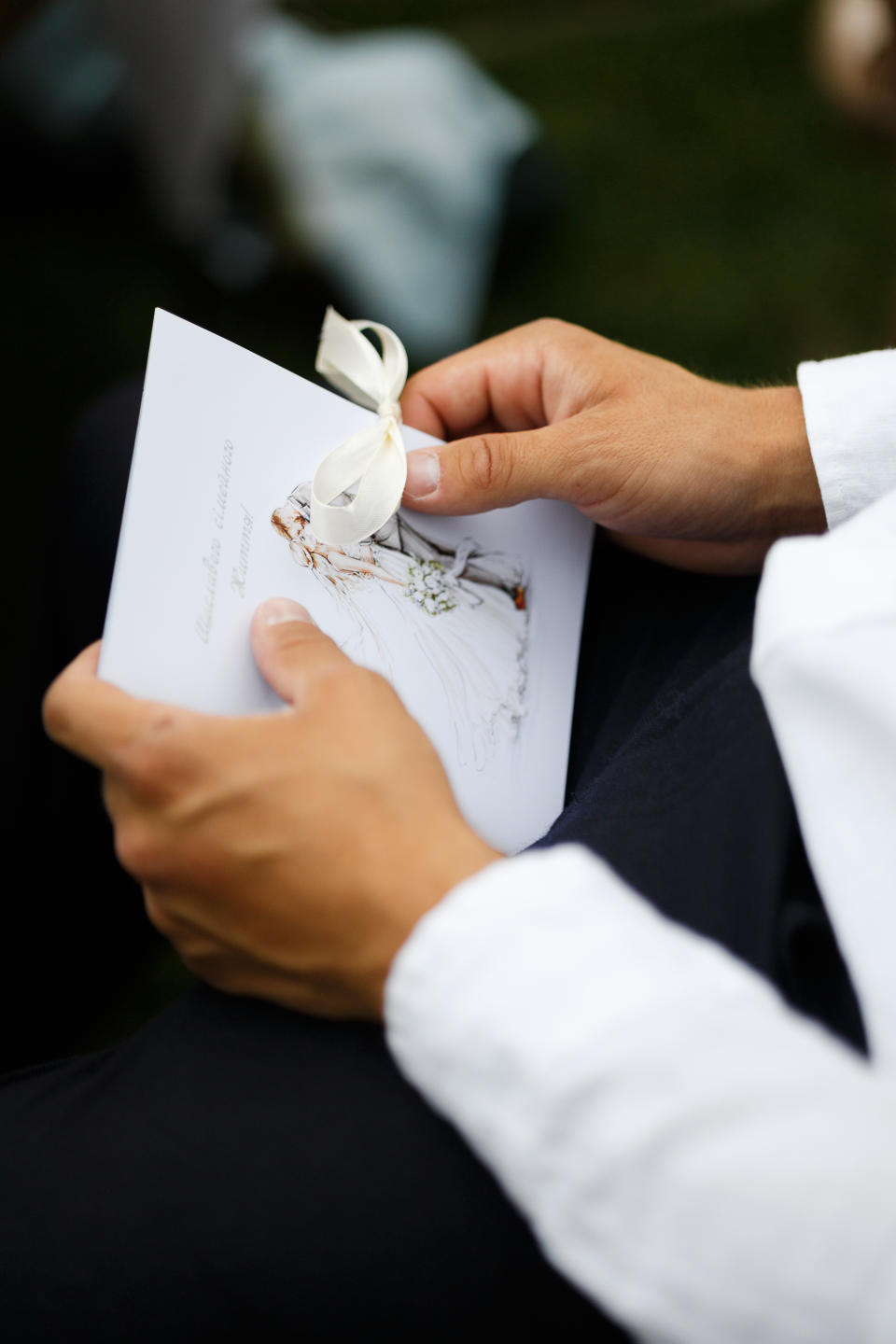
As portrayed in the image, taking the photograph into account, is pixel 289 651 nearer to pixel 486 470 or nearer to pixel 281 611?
pixel 281 611

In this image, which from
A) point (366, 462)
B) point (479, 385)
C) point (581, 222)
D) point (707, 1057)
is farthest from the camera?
point (581, 222)

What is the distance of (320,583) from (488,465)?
128 mm

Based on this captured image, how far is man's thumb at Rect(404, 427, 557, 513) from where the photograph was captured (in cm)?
60

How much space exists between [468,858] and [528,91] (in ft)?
5.67

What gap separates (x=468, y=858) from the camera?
0.46 metres

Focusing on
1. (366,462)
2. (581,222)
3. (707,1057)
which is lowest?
(707,1057)

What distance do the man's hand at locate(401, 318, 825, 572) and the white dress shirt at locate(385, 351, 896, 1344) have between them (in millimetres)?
206

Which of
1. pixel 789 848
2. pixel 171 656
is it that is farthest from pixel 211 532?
→ pixel 789 848

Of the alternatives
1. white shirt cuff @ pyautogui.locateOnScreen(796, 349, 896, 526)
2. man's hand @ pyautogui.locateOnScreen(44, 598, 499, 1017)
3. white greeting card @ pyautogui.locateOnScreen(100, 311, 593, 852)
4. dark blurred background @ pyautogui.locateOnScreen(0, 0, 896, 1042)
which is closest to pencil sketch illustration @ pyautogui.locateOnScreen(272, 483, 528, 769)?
white greeting card @ pyautogui.locateOnScreen(100, 311, 593, 852)

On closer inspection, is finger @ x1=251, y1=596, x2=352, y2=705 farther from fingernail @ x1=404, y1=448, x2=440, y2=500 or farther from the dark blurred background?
the dark blurred background

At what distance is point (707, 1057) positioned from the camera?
37 centimetres

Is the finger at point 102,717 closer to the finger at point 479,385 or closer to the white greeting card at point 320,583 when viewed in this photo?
the white greeting card at point 320,583

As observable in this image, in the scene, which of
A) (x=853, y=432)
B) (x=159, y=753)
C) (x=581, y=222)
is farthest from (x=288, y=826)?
(x=581, y=222)

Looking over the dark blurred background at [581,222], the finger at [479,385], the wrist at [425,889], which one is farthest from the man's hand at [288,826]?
the dark blurred background at [581,222]
